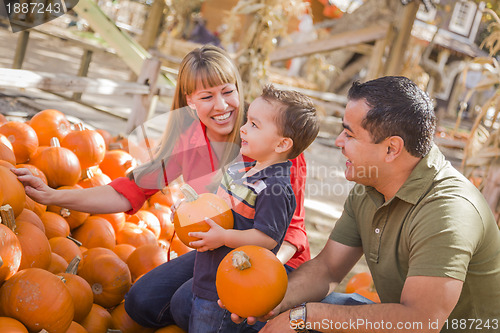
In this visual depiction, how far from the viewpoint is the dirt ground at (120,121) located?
537 centimetres

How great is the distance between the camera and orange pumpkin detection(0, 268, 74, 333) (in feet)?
6.74

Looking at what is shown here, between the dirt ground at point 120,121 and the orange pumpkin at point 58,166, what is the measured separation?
6.74 ft

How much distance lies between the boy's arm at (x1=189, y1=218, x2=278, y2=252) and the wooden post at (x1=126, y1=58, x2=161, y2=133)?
388cm

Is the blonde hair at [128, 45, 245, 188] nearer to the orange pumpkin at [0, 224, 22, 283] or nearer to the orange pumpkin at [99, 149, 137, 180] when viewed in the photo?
the orange pumpkin at [0, 224, 22, 283]

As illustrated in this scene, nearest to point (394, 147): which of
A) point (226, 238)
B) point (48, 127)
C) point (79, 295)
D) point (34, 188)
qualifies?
point (226, 238)

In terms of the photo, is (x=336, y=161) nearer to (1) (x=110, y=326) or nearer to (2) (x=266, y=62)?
(2) (x=266, y=62)

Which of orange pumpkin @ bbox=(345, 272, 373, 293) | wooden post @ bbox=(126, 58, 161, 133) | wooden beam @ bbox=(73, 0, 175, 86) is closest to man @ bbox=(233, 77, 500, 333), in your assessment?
orange pumpkin @ bbox=(345, 272, 373, 293)

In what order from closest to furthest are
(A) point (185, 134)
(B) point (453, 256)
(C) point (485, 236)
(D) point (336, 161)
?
1. (B) point (453, 256)
2. (C) point (485, 236)
3. (A) point (185, 134)
4. (D) point (336, 161)

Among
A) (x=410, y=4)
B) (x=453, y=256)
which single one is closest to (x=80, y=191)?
(x=453, y=256)

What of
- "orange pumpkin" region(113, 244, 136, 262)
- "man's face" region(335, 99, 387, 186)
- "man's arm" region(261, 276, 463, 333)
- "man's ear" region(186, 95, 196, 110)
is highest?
"man's face" region(335, 99, 387, 186)

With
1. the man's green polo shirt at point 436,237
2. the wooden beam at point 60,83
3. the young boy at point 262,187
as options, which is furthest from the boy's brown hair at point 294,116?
the wooden beam at point 60,83

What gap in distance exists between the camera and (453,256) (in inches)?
74.2

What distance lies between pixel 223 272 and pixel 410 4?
249 inches

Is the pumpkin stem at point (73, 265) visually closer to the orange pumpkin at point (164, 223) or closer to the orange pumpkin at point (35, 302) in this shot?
the orange pumpkin at point (35, 302)
